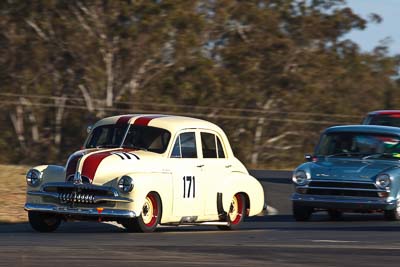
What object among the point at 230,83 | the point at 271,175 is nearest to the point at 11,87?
the point at 230,83

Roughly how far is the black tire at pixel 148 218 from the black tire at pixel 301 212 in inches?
161

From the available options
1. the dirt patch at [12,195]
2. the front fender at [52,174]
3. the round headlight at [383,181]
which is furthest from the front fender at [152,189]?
the round headlight at [383,181]

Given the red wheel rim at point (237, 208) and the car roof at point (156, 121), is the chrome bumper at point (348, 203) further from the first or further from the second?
the car roof at point (156, 121)

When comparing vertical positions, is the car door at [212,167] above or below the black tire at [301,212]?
above

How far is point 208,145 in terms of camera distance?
Answer: 16.4 meters

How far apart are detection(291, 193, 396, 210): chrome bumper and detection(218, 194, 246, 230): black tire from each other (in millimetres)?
1742

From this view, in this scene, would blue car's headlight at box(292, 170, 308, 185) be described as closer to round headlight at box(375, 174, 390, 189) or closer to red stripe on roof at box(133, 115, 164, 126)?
round headlight at box(375, 174, 390, 189)

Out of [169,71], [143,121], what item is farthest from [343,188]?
[169,71]

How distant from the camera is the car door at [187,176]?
15.3m

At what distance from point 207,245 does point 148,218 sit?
2.00 m

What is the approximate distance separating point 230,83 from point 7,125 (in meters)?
8.68

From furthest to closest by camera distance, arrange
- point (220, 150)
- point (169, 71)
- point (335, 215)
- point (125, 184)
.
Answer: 1. point (169, 71)
2. point (335, 215)
3. point (220, 150)
4. point (125, 184)

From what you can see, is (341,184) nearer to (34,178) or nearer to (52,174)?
(52,174)

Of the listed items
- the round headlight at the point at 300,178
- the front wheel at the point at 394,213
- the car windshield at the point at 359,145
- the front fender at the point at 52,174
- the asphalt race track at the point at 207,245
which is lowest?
the front wheel at the point at 394,213
